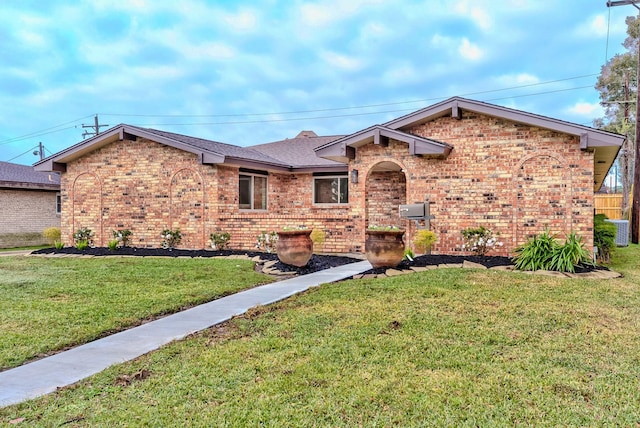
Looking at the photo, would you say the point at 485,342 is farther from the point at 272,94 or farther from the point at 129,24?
the point at 272,94

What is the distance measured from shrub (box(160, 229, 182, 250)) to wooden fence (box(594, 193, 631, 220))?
25.6m

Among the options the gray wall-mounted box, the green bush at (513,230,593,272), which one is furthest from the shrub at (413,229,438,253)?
the green bush at (513,230,593,272)

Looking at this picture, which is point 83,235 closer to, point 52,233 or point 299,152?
point 52,233

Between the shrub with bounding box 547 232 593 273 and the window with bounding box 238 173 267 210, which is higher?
the window with bounding box 238 173 267 210

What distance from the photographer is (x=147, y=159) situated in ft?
50.5

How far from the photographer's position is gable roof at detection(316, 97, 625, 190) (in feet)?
34.2

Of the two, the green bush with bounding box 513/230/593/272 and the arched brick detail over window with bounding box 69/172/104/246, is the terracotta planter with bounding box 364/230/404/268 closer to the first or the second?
the green bush with bounding box 513/230/593/272

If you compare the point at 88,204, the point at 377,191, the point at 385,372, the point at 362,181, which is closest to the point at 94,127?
the point at 88,204

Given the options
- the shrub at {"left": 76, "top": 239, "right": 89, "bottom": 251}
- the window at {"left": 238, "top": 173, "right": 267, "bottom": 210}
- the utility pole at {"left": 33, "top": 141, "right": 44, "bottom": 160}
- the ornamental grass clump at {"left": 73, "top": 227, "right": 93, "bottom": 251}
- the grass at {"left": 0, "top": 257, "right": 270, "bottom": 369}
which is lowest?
the grass at {"left": 0, "top": 257, "right": 270, "bottom": 369}

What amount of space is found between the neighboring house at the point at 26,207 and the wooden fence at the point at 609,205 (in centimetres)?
3049

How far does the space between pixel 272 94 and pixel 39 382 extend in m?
52.5

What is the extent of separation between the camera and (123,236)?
15.3 metres

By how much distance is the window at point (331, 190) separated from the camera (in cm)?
1803

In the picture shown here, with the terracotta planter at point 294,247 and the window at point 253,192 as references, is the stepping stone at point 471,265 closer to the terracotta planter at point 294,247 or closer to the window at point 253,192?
the terracotta planter at point 294,247
